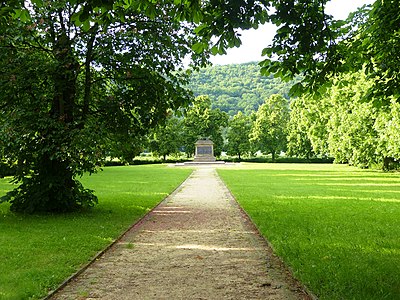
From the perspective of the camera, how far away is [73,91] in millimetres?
12797

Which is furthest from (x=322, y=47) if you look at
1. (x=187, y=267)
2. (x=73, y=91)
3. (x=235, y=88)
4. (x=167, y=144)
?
(x=235, y=88)

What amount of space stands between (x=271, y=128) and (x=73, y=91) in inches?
2636

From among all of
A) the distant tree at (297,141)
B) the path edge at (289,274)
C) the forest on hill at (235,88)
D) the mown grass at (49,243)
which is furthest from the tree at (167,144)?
the path edge at (289,274)

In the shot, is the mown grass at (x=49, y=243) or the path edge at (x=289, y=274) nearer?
the path edge at (x=289, y=274)

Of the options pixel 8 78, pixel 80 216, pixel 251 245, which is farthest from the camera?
pixel 80 216

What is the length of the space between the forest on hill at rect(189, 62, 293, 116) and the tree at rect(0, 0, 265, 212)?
87.1 meters

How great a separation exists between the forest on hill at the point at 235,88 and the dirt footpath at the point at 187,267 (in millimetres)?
90691

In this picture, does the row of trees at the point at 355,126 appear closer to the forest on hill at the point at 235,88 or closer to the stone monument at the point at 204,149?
the stone monument at the point at 204,149

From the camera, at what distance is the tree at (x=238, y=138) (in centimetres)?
8038

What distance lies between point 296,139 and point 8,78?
6185cm

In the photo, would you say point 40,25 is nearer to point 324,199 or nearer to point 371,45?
point 371,45

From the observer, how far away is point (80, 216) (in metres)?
12.5

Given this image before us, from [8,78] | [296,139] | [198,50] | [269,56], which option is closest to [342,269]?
[269,56]

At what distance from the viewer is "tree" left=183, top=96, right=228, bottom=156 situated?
78375 millimetres
